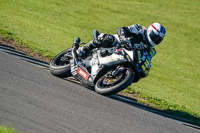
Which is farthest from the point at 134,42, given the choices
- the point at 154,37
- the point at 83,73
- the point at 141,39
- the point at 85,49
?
the point at 83,73

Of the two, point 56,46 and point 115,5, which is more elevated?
point 115,5

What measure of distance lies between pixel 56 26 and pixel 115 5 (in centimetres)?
664

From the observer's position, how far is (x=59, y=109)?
5359mm

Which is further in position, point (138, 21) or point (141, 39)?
point (138, 21)

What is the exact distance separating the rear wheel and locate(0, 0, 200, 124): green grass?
2237 millimetres

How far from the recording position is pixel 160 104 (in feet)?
28.6

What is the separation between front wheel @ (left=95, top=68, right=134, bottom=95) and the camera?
6.57m

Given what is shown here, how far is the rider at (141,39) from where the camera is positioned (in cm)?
730

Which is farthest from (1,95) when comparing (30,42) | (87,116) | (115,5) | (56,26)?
(115,5)

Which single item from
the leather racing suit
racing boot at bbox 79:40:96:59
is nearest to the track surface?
racing boot at bbox 79:40:96:59

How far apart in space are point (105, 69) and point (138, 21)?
1206 centimetres

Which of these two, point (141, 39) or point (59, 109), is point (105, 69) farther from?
point (59, 109)

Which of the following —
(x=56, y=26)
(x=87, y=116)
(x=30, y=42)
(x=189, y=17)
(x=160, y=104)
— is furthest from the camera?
(x=189, y=17)

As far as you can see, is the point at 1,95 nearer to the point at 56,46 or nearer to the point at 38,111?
the point at 38,111
